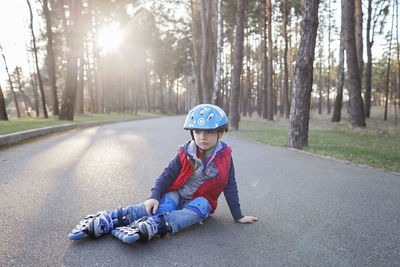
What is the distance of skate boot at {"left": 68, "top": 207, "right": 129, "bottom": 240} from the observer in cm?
249

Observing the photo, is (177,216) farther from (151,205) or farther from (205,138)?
(205,138)

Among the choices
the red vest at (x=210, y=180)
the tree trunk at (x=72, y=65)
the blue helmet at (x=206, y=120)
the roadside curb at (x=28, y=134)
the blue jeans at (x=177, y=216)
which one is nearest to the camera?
the blue jeans at (x=177, y=216)

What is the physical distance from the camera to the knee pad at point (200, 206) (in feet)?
9.10

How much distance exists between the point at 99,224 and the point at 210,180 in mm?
1095

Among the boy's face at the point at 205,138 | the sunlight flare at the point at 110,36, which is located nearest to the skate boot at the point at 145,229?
the boy's face at the point at 205,138

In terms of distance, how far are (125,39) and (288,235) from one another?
39853mm

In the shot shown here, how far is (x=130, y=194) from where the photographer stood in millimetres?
3959

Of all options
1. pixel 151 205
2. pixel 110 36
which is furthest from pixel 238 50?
pixel 110 36

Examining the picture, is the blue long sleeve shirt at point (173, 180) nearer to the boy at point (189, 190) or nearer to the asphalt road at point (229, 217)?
the boy at point (189, 190)

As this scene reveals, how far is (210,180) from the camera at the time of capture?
9.52 ft

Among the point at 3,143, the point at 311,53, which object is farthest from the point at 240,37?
the point at 3,143

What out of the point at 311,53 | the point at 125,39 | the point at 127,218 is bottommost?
the point at 127,218

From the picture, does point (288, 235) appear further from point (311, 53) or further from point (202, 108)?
point (311, 53)

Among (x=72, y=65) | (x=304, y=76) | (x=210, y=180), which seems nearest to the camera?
(x=210, y=180)
